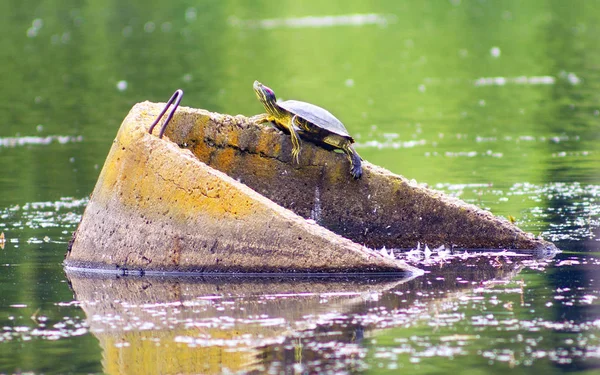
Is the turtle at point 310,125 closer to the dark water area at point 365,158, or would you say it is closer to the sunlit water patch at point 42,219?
the dark water area at point 365,158

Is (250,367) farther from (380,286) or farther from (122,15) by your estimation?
(122,15)

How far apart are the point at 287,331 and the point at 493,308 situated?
158 centimetres

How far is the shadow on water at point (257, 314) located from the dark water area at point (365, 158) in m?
0.02

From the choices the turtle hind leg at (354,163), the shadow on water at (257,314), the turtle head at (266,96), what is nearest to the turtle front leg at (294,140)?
the turtle head at (266,96)

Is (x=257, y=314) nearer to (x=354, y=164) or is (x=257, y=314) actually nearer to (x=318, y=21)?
(x=354, y=164)

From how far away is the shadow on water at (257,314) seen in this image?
732cm

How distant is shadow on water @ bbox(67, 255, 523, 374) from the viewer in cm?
732

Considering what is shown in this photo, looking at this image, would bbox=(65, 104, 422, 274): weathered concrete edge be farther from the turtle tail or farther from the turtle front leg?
the turtle tail

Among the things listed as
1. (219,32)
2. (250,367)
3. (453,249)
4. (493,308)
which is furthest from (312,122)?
(219,32)

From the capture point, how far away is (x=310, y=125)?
1095cm

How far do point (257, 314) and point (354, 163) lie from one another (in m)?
2.93

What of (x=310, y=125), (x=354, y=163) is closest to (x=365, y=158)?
(x=354, y=163)

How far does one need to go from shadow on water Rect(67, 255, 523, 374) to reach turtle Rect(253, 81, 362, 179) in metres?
1.60

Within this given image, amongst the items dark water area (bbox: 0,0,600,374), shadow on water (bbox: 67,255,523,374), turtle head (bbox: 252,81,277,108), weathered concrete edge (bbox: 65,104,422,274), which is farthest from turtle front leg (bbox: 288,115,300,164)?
shadow on water (bbox: 67,255,523,374)
